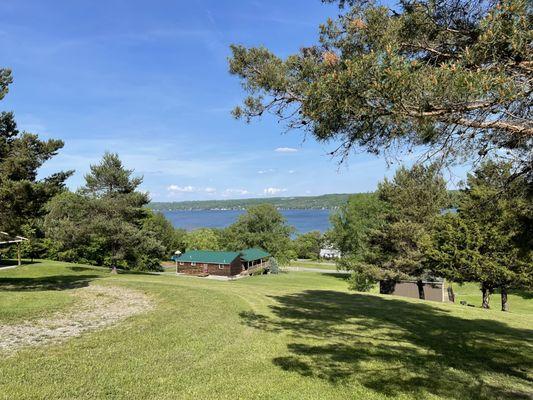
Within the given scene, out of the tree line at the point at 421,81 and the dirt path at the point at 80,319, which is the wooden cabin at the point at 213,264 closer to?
the dirt path at the point at 80,319

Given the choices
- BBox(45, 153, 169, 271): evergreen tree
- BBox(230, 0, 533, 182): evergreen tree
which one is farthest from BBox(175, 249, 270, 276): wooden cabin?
BBox(230, 0, 533, 182): evergreen tree

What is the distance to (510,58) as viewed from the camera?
4.79 meters

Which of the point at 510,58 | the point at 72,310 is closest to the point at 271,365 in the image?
the point at 510,58

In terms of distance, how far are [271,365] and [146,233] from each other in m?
24.8

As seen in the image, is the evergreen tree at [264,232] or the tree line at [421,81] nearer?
the tree line at [421,81]

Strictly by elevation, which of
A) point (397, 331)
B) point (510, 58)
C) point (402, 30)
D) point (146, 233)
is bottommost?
point (397, 331)

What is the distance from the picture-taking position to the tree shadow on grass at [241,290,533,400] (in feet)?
20.8

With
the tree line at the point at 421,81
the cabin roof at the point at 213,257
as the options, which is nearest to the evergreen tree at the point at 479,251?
the tree line at the point at 421,81

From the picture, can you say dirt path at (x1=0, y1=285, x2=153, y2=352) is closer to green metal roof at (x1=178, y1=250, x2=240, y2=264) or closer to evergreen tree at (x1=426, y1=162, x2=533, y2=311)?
evergreen tree at (x1=426, y1=162, x2=533, y2=311)

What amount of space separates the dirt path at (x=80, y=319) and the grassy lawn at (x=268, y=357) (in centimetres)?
45

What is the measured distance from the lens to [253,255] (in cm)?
5356

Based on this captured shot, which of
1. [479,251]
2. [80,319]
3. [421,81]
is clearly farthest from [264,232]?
[421,81]

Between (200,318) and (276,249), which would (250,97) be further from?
(276,249)

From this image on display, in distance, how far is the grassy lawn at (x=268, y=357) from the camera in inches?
226
